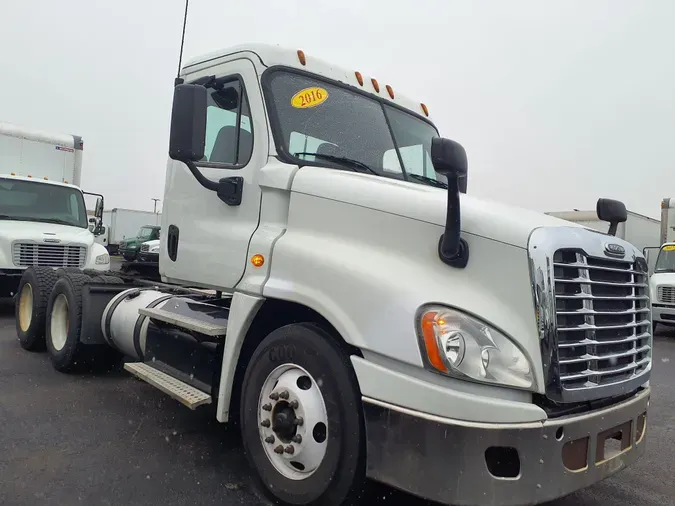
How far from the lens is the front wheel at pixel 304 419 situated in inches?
102

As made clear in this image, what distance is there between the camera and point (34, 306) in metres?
6.62

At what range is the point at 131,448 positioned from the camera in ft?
12.6

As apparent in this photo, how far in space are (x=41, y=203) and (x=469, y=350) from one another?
31.5 feet

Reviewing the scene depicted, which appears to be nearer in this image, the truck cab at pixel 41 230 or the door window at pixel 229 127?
the door window at pixel 229 127

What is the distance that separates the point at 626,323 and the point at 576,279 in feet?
1.85

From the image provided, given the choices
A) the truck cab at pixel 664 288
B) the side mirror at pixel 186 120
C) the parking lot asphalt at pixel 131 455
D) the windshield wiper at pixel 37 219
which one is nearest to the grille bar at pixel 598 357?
the parking lot asphalt at pixel 131 455

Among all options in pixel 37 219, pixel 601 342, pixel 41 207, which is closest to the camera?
pixel 601 342

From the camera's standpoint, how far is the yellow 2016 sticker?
3.58 m

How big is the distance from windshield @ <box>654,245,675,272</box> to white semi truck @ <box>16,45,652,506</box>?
11.5 m

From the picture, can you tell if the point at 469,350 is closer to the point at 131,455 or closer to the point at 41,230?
the point at 131,455

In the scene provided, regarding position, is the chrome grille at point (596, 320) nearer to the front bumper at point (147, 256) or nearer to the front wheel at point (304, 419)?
the front wheel at point (304, 419)

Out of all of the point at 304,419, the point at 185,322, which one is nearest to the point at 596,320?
the point at 304,419

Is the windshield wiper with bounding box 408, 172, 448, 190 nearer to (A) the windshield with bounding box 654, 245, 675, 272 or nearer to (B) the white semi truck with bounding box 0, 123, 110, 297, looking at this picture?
(B) the white semi truck with bounding box 0, 123, 110, 297

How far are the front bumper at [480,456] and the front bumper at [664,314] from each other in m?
11.1
